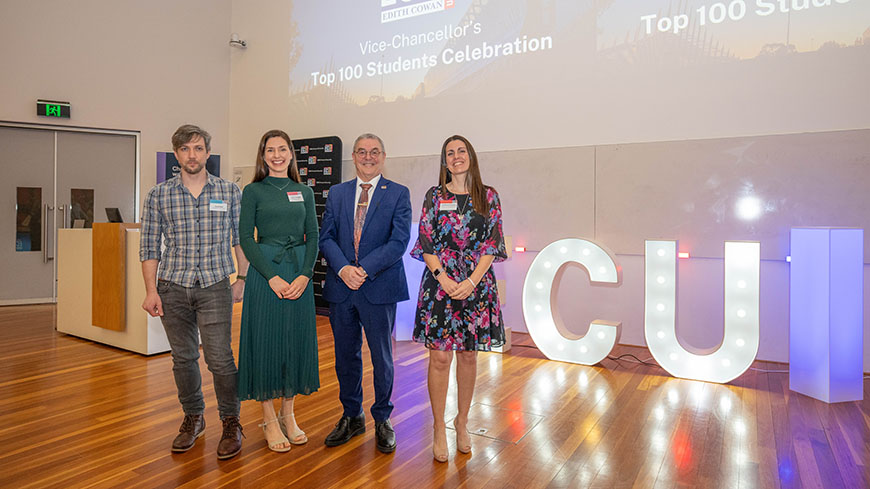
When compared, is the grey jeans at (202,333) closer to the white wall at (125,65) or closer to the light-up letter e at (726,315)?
the light-up letter e at (726,315)

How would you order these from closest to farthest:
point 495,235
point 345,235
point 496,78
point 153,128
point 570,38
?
1. point 495,235
2. point 345,235
3. point 570,38
4. point 496,78
5. point 153,128

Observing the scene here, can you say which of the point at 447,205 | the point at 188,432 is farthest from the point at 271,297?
the point at 447,205

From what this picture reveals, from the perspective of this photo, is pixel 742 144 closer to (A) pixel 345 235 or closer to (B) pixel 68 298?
(A) pixel 345 235

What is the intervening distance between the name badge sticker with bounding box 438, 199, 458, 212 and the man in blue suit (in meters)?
0.27

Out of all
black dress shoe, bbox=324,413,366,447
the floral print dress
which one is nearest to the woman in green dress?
black dress shoe, bbox=324,413,366,447

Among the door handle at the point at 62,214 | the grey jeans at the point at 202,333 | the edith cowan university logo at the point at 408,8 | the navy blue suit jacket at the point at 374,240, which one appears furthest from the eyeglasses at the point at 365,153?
the door handle at the point at 62,214

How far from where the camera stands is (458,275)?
2549 mm

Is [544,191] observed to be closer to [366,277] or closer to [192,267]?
[366,277]

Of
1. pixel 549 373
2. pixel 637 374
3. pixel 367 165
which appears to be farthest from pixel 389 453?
pixel 637 374

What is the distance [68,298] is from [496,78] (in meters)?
4.79

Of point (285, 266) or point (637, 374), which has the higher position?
point (285, 266)

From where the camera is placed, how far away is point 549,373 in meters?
4.16

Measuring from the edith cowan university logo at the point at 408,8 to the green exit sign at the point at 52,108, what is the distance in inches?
164

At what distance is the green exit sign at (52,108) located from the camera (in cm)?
683
